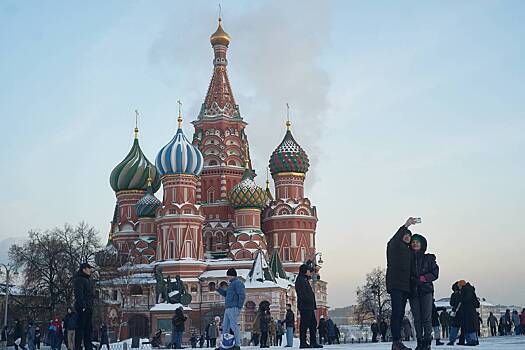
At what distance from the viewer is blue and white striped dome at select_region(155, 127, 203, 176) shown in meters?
54.8

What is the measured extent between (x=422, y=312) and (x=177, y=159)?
44502 millimetres

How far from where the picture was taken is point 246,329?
4688 cm

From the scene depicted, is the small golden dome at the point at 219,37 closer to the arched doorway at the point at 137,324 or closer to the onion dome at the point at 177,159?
the onion dome at the point at 177,159

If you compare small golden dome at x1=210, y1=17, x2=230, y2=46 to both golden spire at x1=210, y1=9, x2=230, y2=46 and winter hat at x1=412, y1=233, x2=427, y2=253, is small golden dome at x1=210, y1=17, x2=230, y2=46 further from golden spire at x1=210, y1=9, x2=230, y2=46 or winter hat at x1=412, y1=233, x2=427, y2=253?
winter hat at x1=412, y1=233, x2=427, y2=253

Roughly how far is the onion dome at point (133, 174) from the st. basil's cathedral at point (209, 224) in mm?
86

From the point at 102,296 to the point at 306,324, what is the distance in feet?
125

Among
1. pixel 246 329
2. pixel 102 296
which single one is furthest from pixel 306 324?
pixel 102 296

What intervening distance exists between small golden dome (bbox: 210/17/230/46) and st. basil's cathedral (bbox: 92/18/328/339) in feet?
0.40

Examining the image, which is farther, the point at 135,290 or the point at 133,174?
the point at 133,174

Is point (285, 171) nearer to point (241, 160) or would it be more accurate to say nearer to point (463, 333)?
point (241, 160)

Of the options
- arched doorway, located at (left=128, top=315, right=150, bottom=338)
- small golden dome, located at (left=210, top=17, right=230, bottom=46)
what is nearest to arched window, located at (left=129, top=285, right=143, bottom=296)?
arched doorway, located at (left=128, top=315, right=150, bottom=338)

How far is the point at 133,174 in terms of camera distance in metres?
62.2

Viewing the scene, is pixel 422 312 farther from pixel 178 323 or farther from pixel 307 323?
pixel 178 323

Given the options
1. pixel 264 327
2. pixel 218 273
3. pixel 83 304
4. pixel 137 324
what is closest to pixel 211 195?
pixel 218 273
